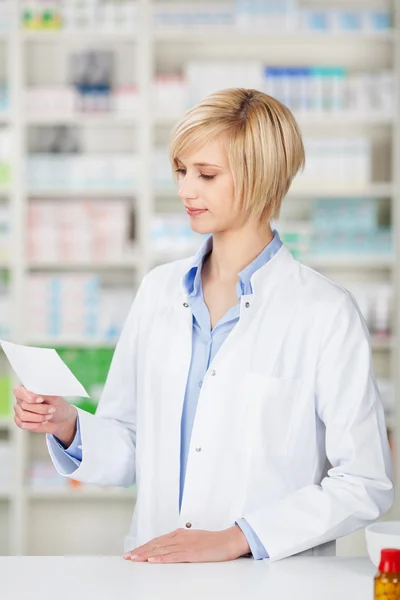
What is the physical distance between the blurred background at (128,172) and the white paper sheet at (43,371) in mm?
2716

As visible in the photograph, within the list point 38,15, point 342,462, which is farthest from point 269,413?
point 38,15

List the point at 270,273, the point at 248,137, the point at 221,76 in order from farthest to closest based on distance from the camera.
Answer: the point at 221,76 < the point at 270,273 < the point at 248,137

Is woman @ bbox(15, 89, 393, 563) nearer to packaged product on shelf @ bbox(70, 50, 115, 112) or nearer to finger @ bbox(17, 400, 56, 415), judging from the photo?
finger @ bbox(17, 400, 56, 415)

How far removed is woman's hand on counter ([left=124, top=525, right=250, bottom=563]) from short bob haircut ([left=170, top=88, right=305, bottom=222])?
24.0 inches

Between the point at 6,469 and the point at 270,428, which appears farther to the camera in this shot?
the point at 6,469

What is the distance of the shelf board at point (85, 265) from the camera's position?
4285 mm

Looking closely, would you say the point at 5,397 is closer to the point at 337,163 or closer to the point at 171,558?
the point at 337,163

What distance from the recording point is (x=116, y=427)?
6.16 feet

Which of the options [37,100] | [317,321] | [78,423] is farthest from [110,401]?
[37,100]

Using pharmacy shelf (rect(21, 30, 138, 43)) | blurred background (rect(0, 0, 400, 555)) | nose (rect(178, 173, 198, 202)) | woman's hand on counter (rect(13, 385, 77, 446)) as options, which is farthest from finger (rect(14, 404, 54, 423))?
pharmacy shelf (rect(21, 30, 138, 43))

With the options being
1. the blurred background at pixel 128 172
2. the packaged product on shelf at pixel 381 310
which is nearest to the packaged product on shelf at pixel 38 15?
the blurred background at pixel 128 172

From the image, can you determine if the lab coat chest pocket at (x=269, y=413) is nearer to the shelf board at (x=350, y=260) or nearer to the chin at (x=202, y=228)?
the chin at (x=202, y=228)

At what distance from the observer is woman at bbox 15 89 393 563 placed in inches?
63.8

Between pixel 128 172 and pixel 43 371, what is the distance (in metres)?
2.83
